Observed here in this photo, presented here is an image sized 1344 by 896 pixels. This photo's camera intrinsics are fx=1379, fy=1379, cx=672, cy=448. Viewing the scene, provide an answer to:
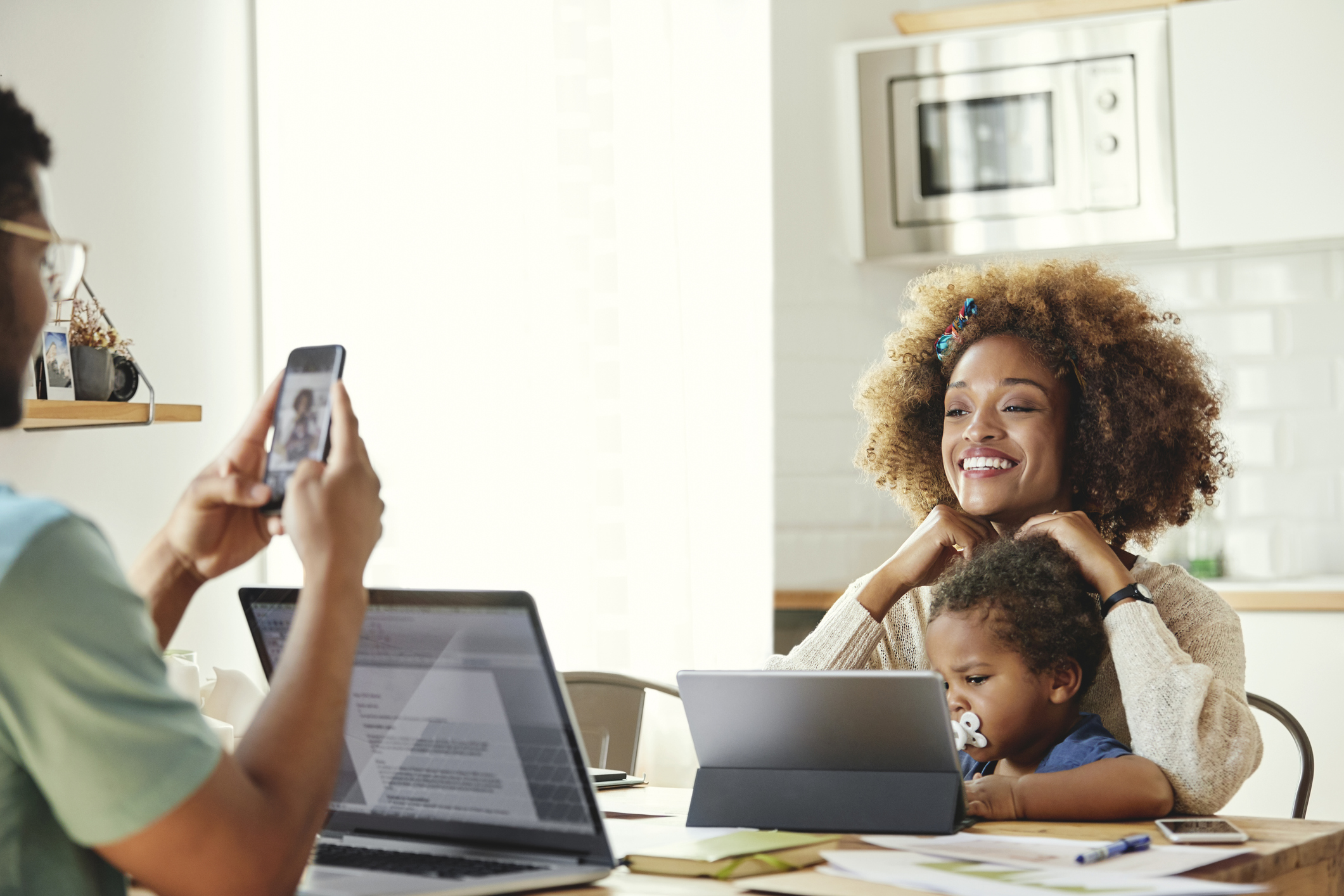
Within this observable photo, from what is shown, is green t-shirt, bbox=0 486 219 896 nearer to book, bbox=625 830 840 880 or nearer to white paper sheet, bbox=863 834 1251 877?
book, bbox=625 830 840 880

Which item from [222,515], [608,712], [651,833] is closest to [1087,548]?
[651,833]

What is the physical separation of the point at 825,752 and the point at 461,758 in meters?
0.36

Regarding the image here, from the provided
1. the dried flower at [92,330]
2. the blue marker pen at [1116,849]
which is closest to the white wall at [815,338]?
the dried flower at [92,330]

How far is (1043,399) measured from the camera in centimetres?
197

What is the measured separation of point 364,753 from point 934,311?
133cm

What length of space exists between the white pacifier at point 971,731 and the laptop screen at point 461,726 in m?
0.60

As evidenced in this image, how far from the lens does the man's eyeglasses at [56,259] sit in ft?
2.79

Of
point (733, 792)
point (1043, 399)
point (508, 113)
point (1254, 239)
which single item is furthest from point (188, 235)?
point (1254, 239)

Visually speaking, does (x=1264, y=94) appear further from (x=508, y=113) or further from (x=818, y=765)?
(x=818, y=765)

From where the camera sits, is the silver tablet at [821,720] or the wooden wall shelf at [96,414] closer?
the silver tablet at [821,720]

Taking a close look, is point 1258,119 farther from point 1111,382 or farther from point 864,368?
point 1111,382

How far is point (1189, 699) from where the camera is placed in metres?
1.49

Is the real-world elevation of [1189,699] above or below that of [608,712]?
above

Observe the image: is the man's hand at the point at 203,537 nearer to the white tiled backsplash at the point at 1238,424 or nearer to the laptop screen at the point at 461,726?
the laptop screen at the point at 461,726
